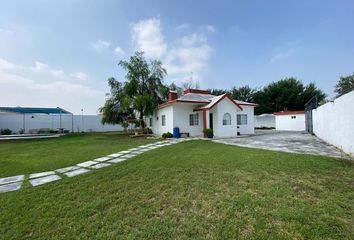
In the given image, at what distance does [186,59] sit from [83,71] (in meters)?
9.14

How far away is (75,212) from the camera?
127 inches

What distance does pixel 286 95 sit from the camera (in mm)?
33125

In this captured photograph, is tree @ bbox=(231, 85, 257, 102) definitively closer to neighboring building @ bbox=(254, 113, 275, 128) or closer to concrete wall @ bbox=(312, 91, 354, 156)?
neighboring building @ bbox=(254, 113, 275, 128)

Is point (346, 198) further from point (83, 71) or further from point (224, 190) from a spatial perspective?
point (83, 71)

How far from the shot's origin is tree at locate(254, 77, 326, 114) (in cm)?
3275

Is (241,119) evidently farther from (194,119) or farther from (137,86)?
(137,86)

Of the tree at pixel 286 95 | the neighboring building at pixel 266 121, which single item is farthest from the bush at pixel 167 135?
the tree at pixel 286 95

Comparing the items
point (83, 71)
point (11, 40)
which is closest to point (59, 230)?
point (11, 40)

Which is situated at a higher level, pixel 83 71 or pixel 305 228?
pixel 83 71

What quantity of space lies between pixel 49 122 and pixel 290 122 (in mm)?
29170

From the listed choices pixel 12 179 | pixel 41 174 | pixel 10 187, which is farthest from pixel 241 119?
pixel 10 187

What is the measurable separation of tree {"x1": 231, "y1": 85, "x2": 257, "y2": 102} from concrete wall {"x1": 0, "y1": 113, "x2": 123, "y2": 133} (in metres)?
22.8

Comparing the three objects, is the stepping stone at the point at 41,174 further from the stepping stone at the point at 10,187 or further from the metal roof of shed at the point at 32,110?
the metal roof of shed at the point at 32,110

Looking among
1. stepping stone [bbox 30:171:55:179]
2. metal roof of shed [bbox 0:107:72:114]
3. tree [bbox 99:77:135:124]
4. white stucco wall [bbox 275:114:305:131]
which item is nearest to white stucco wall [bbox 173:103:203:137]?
tree [bbox 99:77:135:124]
